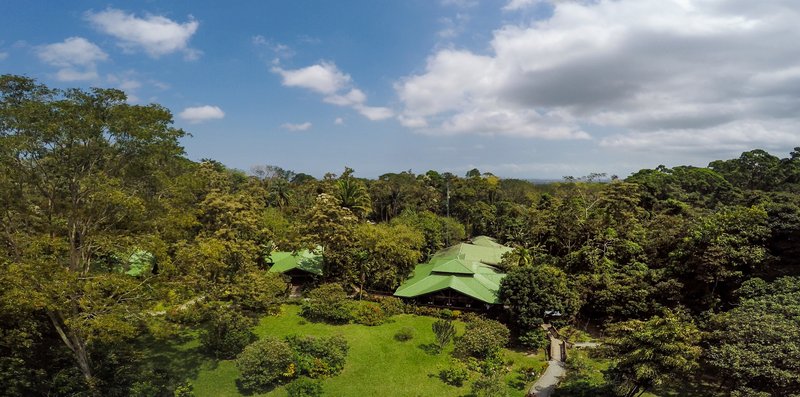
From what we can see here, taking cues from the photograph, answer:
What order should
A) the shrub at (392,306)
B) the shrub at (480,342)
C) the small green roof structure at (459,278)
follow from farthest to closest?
1. the small green roof structure at (459,278)
2. the shrub at (392,306)
3. the shrub at (480,342)

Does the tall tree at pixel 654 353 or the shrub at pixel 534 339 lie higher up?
the tall tree at pixel 654 353

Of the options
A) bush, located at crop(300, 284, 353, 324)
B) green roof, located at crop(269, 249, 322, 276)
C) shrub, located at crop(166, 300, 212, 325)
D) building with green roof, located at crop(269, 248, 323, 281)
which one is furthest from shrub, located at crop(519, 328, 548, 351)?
shrub, located at crop(166, 300, 212, 325)

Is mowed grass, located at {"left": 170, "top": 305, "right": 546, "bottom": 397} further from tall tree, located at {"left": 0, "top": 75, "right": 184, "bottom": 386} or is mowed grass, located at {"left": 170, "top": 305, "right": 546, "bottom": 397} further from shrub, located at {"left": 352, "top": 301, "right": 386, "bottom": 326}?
tall tree, located at {"left": 0, "top": 75, "right": 184, "bottom": 386}

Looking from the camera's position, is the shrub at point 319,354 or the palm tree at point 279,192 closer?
the shrub at point 319,354

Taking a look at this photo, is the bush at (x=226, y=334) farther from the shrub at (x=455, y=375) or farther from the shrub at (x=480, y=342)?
the shrub at (x=480, y=342)

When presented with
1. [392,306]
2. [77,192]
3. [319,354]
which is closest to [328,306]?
[392,306]

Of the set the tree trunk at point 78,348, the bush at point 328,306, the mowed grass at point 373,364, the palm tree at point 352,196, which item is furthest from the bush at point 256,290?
the palm tree at point 352,196

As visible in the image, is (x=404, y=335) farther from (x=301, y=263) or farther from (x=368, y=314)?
(x=301, y=263)

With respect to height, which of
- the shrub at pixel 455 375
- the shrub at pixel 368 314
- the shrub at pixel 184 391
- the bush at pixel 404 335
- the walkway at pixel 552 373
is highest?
the shrub at pixel 368 314
